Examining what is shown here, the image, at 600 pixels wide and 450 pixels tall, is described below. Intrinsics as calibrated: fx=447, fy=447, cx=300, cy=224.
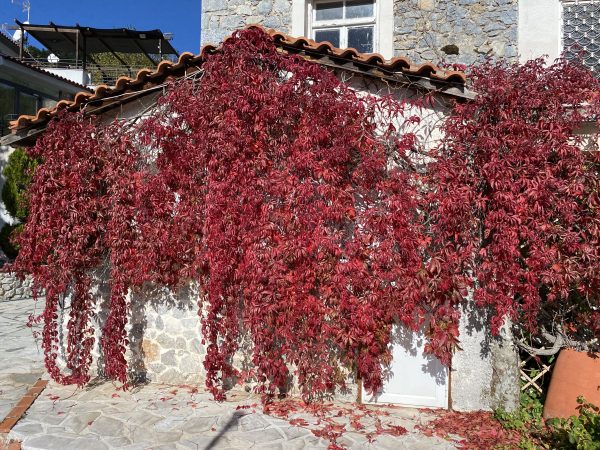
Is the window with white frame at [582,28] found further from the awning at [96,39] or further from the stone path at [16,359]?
the awning at [96,39]

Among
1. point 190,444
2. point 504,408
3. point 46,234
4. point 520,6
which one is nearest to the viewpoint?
point 190,444

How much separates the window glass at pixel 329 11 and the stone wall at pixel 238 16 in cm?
52

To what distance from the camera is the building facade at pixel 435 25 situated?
665cm

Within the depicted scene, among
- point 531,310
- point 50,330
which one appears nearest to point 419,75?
point 531,310

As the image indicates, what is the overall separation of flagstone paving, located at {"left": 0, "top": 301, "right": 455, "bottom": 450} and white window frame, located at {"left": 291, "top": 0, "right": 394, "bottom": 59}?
17.6 ft

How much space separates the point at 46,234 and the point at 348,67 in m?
4.31

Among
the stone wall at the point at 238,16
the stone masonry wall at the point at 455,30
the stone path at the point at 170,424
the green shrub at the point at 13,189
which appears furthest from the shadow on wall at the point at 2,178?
the stone masonry wall at the point at 455,30

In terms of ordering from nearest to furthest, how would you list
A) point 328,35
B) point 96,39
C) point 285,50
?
point 285,50, point 328,35, point 96,39

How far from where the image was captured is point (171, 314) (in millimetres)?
5918

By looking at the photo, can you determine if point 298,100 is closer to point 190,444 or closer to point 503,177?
point 503,177

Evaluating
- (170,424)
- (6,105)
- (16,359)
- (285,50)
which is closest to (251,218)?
(285,50)

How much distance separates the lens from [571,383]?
4762mm

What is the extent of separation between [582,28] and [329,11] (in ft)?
12.8

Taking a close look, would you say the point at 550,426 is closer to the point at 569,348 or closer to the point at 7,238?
the point at 569,348
